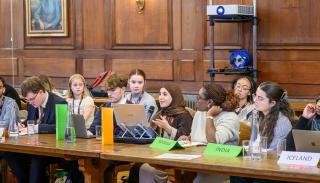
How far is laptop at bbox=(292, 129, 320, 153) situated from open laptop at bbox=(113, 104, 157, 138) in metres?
1.38

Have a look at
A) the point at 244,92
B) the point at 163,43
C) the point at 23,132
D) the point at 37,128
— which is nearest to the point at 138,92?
the point at 244,92

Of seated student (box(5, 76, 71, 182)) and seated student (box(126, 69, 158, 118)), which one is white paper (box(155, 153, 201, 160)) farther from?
seated student (box(126, 69, 158, 118))

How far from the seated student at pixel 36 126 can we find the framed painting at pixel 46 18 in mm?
4057

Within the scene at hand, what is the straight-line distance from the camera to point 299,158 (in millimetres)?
4070

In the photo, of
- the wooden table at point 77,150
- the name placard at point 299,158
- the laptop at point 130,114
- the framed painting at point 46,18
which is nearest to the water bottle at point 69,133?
the wooden table at point 77,150

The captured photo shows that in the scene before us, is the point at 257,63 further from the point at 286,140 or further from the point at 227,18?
the point at 286,140

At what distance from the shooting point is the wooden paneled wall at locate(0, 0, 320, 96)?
25.9ft

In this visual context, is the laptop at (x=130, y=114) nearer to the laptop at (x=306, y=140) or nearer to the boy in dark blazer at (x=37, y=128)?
the boy in dark blazer at (x=37, y=128)

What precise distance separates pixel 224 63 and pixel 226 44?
25cm

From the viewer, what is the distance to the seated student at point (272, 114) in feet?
15.4

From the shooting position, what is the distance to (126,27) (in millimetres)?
9516

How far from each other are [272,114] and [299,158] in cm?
79

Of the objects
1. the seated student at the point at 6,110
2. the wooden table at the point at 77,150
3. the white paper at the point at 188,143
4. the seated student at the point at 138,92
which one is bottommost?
the wooden table at the point at 77,150

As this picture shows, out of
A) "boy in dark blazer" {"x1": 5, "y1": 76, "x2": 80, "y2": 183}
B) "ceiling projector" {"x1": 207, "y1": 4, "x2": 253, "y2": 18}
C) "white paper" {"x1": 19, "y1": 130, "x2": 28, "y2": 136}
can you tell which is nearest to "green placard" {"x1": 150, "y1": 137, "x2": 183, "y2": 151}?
"boy in dark blazer" {"x1": 5, "y1": 76, "x2": 80, "y2": 183}
